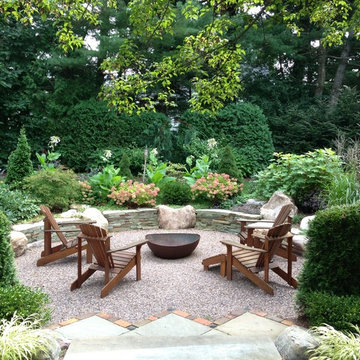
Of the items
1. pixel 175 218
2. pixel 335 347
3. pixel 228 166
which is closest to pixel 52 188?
pixel 175 218

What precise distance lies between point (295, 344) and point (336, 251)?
3.09 feet

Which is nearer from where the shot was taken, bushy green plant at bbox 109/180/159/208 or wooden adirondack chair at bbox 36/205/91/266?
wooden adirondack chair at bbox 36/205/91/266

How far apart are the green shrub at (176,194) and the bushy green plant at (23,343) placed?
5.72 meters

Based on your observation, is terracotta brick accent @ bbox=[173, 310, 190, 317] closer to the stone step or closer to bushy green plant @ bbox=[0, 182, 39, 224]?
the stone step

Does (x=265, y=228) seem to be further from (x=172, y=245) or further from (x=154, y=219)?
(x=154, y=219)

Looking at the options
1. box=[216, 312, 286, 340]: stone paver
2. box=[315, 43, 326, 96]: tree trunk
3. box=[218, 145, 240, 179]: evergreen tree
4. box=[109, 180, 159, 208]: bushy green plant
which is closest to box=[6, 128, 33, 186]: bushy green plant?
box=[109, 180, 159, 208]: bushy green plant

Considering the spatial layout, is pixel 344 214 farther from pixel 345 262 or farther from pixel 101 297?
pixel 101 297

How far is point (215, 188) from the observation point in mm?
8117

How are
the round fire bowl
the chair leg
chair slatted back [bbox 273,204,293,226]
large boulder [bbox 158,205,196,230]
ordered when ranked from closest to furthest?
1. the chair leg
2. chair slatted back [bbox 273,204,293,226]
3. the round fire bowl
4. large boulder [bbox 158,205,196,230]

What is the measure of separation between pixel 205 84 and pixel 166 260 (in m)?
2.60

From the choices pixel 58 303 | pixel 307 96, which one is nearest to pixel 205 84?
pixel 58 303

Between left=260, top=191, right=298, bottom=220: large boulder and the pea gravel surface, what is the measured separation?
1.28m

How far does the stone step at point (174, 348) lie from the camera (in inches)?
105

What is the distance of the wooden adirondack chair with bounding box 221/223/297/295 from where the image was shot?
→ 173 inches
